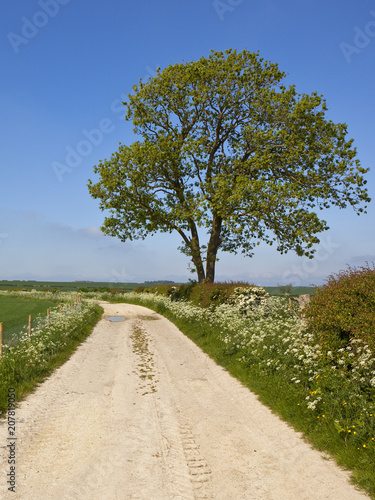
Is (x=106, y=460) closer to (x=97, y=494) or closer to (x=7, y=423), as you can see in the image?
(x=97, y=494)

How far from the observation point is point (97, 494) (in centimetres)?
498

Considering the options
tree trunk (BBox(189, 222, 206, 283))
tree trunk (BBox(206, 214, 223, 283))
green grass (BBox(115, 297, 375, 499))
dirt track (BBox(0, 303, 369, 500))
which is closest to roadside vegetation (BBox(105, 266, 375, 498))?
green grass (BBox(115, 297, 375, 499))

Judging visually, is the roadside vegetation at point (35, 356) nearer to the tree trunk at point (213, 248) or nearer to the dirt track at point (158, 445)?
the dirt track at point (158, 445)

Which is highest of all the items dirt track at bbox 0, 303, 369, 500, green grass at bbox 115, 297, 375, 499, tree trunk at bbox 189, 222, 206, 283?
tree trunk at bbox 189, 222, 206, 283

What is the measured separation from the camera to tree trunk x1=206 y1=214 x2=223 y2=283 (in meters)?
27.4

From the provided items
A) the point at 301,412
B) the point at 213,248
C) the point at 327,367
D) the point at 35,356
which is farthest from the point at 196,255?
the point at 301,412

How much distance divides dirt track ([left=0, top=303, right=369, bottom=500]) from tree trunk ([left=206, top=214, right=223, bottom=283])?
52.5 feet

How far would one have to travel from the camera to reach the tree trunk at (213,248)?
27375mm

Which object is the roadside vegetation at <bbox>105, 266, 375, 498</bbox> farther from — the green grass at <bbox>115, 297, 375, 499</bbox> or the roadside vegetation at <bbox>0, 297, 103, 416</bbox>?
the roadside vegetation at <bbox>0, 297, 103, 416</bbox>

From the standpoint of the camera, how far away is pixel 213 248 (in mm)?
27516

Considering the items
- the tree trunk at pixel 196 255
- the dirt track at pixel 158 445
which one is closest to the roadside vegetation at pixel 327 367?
the dirt track at pixel 158 445

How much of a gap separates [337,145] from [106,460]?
24260mm

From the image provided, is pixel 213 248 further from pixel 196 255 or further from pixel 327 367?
pixel 327 367

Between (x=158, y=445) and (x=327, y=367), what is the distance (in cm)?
444
